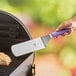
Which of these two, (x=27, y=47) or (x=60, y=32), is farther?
(x=60, y=32)

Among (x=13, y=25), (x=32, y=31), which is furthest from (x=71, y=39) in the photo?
(x=13, y=25)

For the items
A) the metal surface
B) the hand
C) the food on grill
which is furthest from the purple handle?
the food on grill

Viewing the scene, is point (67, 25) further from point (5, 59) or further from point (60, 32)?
point (5, 59)

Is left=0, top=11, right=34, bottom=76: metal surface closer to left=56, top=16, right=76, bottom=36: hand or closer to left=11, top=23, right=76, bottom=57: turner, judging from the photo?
left=11, top=23, right=76, bottom=57: turner

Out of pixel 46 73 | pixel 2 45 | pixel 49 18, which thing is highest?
pixel 49 18

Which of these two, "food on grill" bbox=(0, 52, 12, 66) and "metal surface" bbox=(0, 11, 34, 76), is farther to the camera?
"metal surface" bbox=(0, 11, 34, 76)

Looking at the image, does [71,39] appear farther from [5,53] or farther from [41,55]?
[5,53]

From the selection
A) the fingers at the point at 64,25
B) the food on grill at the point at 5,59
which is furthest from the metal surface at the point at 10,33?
the fingers at the point at 64,25

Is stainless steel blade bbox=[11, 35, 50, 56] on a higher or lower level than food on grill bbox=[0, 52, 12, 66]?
higher

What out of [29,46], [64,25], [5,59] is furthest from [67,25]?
[5,59]
